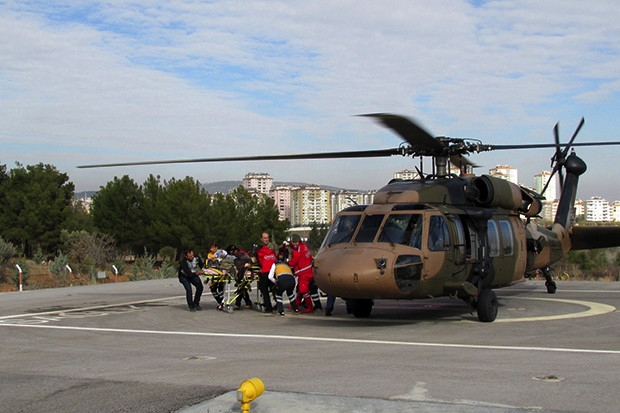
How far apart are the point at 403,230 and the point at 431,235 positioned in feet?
1.73

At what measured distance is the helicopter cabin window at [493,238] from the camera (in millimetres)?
14492

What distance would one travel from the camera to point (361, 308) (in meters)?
14.8

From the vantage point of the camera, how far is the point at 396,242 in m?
12.7

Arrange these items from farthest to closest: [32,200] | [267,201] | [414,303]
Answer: [267,201] → [32,200] → [414,303]

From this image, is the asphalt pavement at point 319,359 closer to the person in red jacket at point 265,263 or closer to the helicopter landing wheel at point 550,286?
the person in red jacket at point 265,263

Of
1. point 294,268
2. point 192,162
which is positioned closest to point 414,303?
point 294,268

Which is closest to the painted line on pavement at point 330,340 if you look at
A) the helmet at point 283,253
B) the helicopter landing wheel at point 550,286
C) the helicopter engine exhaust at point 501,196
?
the helmet at point 283,253

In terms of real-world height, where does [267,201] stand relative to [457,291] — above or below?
above

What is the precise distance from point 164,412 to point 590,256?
45.4 m

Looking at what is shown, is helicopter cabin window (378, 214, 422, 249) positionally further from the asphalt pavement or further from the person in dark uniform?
the person in dark uniform

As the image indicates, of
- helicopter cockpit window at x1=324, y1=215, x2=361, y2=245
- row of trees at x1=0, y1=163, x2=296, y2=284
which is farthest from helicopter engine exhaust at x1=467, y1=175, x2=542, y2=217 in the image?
row of trees at x1=0, y1=163, x2=296, y2=284

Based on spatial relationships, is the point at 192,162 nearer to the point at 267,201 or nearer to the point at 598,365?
the point at 598,365

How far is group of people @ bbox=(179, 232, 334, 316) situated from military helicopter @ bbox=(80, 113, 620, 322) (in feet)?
4.72

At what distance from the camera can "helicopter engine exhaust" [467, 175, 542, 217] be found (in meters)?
14.5
